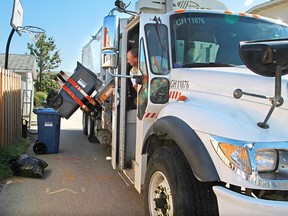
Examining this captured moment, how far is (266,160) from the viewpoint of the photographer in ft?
7.59

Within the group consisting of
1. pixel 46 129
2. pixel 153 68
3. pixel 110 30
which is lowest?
pixel 46 129

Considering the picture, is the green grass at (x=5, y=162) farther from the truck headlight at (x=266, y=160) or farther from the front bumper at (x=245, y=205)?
the truck headlight at (x=266, y=160)

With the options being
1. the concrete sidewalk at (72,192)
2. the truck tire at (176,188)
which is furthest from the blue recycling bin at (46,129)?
the truck tire at (176,188)

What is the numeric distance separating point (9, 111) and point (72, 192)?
3.36 m

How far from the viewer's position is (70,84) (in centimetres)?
743

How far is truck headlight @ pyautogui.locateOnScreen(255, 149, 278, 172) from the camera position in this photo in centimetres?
230

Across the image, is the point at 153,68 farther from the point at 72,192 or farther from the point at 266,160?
the point at 72,192

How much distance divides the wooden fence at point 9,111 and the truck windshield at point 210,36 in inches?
172

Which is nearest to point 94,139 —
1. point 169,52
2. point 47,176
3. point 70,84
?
point 70,84

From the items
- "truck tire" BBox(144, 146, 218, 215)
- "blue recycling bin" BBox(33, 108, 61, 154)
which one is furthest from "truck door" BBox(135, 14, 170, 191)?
"blue recycling bin" BBox(33, 108, 61, 154)

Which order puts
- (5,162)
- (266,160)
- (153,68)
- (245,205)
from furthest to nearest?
(5,162)
(153,68)
(266,160)
(245,205)

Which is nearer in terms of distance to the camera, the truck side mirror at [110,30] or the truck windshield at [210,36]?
the truck windshield at [210,36]

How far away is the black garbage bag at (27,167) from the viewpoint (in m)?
5.61

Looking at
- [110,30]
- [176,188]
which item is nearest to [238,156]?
[176,188]
